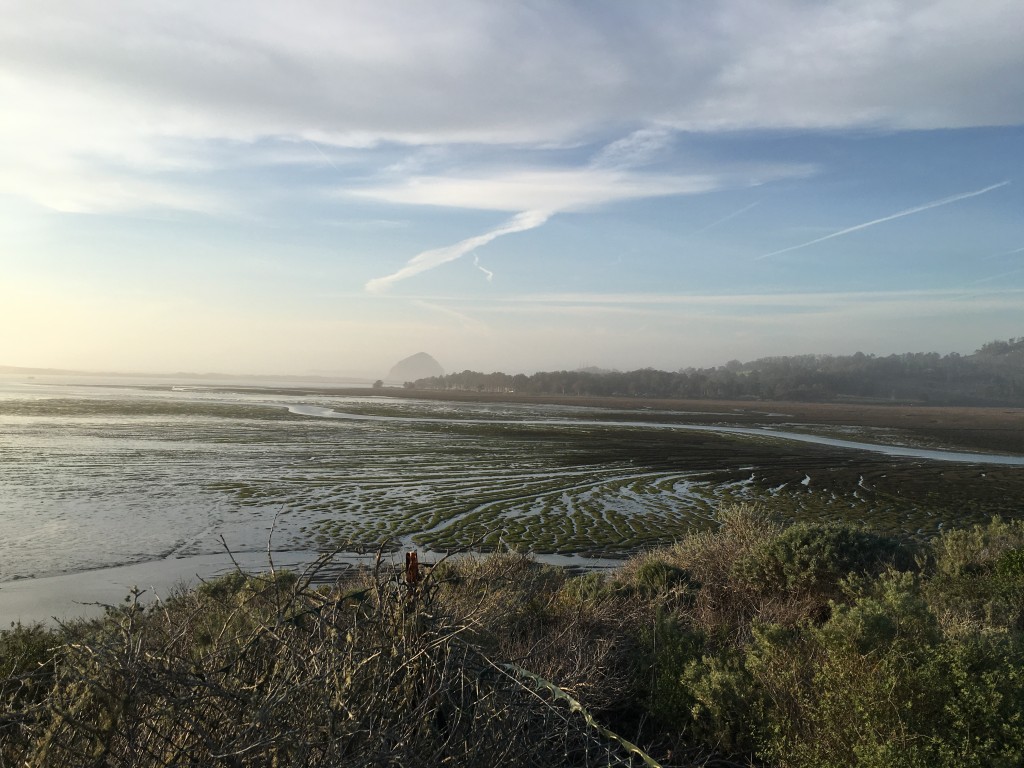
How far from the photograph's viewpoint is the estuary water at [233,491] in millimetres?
16392

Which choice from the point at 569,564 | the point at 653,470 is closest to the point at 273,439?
the point at 653,470

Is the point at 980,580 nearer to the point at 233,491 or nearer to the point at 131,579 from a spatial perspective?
the point at 131,579

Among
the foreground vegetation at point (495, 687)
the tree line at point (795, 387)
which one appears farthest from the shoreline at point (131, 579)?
the tree line at point (795, 387)

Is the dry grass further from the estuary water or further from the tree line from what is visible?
the tree line

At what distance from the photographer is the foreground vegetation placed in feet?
9.90

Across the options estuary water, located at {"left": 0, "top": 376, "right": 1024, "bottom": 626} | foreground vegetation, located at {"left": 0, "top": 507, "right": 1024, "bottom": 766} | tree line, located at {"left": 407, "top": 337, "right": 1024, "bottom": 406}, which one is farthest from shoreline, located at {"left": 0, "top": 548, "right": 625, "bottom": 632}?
tree line, located at {"left": 407, "top": 337, "right": 1024, "bottom": 406}

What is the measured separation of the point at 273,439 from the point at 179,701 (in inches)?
1634

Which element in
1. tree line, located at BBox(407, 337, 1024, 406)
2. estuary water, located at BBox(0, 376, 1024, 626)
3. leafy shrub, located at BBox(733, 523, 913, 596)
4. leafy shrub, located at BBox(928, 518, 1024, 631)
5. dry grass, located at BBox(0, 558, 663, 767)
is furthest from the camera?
tree line, located at BBox(407, 337, 1024, 406)

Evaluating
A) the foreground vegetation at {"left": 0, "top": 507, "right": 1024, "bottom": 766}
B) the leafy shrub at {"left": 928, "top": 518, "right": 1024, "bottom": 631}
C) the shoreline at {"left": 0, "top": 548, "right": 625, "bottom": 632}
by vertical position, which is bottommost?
the shoreline at {"left": 0, "top": 548, "right": 625, "bottom": 632}

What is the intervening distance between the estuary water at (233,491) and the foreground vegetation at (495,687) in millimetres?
885

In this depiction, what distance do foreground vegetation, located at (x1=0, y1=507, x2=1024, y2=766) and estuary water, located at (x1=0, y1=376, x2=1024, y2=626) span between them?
2.90 ft

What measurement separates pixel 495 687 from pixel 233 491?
77.6ft

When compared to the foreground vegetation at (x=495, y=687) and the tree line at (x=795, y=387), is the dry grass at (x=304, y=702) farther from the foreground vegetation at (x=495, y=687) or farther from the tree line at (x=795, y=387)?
the tree line at (x=795, y=387)

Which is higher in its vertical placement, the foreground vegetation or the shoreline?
the foreground vegetation
